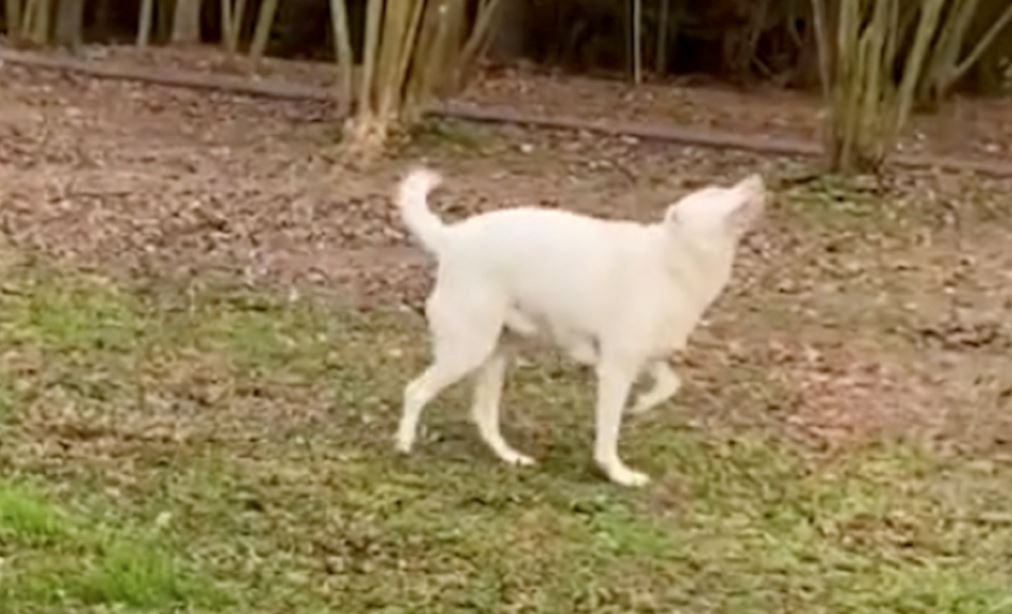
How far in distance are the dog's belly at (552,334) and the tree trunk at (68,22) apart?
8716 mm

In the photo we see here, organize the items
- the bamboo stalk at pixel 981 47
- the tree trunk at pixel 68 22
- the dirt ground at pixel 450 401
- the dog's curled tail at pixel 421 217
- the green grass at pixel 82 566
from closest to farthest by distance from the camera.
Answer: the green grass at pixel 82 566, the dirt ground at pixel 450 401, the dog's curled tail at pixel 421 217, the bamboo stalk at pixel 981 47, the tree trunk at pixel 68 22

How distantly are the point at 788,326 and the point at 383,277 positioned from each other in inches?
49.4

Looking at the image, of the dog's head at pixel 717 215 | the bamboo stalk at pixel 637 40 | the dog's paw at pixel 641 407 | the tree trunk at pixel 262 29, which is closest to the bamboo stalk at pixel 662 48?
the bamboo stalk at pixel 637 40

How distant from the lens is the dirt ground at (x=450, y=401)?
5.21m

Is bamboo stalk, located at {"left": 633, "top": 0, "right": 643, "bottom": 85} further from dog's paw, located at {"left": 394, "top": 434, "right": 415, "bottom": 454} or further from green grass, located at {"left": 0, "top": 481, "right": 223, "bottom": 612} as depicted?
green grass, located at {"left": 0, "top": 481, "right": 223, "bottom": 612}

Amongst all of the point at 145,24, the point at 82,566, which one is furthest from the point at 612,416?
the point at 145,24

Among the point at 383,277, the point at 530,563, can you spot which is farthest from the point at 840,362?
the point at 530,563

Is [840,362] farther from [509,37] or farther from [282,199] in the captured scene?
[509,37]

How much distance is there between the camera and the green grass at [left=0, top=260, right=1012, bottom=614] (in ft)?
16.6

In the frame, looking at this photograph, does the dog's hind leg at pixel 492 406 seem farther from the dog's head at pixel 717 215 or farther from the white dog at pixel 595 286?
the dog's head at pixel 717 215

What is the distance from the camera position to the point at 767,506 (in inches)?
227

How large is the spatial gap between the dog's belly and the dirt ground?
0.27m

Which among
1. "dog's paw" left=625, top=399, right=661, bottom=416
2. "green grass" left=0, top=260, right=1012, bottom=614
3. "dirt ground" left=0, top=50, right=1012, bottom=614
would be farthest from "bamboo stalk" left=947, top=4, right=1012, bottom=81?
"dog's paw" left=625, top=399, right=661, bottom=416

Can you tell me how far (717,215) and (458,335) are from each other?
0.61 meters
